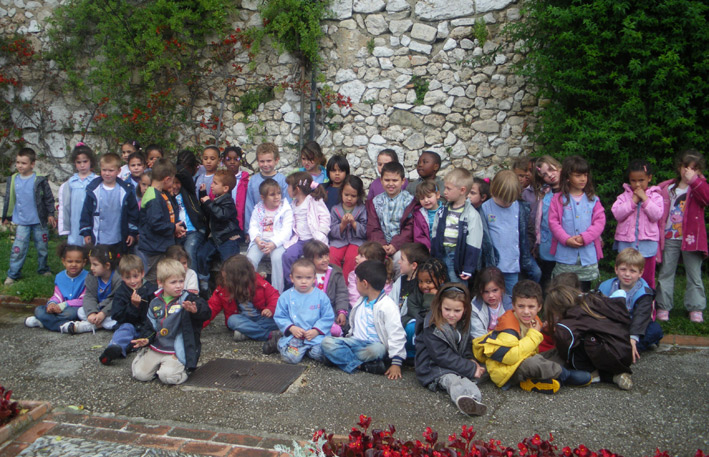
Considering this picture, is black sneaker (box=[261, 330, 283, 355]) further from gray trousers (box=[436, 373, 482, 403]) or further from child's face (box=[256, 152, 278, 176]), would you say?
child's face (box=[256, 152, 278, 176])

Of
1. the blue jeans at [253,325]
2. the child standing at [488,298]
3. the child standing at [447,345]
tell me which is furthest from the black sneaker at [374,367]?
the blue jeans at [253,325]

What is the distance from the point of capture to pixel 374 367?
4559 mm

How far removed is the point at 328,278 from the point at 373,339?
3.12 feet

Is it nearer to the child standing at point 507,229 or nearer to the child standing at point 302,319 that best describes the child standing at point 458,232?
the child standing at point 507,229

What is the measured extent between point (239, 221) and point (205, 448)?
3.62 metres

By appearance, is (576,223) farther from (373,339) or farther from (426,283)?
(373,339)

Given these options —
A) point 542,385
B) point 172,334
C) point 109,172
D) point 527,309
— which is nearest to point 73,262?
point 109,172

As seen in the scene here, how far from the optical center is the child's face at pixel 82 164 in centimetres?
644

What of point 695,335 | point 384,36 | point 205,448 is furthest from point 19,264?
point 695,335

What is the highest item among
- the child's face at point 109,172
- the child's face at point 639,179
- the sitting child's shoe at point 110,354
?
the child's face at point 109,172

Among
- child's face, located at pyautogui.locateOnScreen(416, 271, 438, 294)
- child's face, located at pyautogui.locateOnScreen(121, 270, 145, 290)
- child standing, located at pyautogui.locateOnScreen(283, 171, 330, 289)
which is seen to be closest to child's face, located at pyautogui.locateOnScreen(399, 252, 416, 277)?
child's face, located at pyautogui.locateOnScreen(416, 271, 438, 294)

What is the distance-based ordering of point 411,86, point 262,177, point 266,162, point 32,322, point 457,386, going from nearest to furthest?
point 457,386 → point 32,322 → point 266,162 → point 262,177 → point 411,86

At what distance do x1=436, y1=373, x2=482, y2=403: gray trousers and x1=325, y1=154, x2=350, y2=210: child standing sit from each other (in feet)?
9.08

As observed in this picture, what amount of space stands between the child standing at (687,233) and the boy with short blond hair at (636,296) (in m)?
0.79
